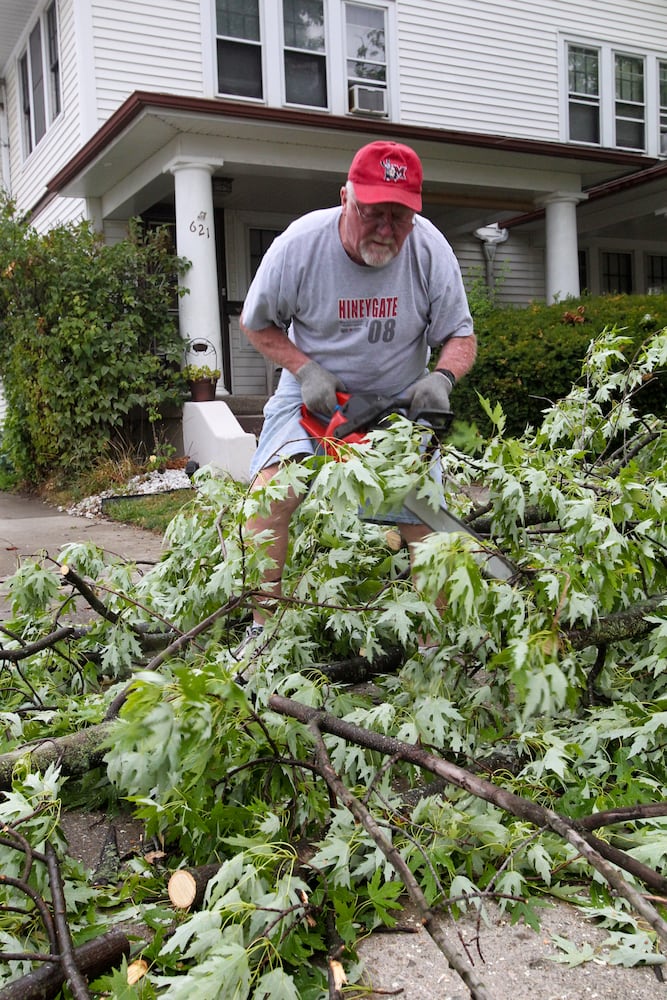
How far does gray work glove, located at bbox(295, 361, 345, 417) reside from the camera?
9.58ft

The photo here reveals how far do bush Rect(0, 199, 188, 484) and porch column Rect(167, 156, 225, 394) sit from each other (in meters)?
0.20

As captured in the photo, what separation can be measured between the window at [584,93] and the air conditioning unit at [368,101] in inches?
A: 163

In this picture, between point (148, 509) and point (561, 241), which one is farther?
point (561, 241)

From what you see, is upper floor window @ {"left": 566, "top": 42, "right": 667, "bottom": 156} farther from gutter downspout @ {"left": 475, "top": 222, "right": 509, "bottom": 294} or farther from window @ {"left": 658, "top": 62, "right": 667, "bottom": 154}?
gutter downspout @ {"left": 475, "top": 222, "right": 509, "bottom": 294}

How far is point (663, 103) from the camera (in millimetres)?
17000

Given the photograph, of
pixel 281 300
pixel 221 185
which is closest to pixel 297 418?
pixel 281 300

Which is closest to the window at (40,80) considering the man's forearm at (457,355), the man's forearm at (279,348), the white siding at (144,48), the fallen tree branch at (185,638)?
the white siding at (144,48)

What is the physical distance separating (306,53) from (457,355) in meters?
11.3

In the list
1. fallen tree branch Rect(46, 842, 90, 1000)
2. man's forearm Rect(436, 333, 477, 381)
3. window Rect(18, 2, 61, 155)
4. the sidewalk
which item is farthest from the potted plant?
fallen tree branch Rect(46, 842, 90, 1000)

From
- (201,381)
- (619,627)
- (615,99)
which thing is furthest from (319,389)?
(615,99)

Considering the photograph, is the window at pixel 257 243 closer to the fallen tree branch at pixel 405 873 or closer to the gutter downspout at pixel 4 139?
the gutter downspout at pixel 4 139

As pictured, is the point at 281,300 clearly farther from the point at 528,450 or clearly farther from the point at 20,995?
the point at 20,995

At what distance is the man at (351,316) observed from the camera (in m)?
2.94

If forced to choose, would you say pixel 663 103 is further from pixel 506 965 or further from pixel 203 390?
pixel 506 965
